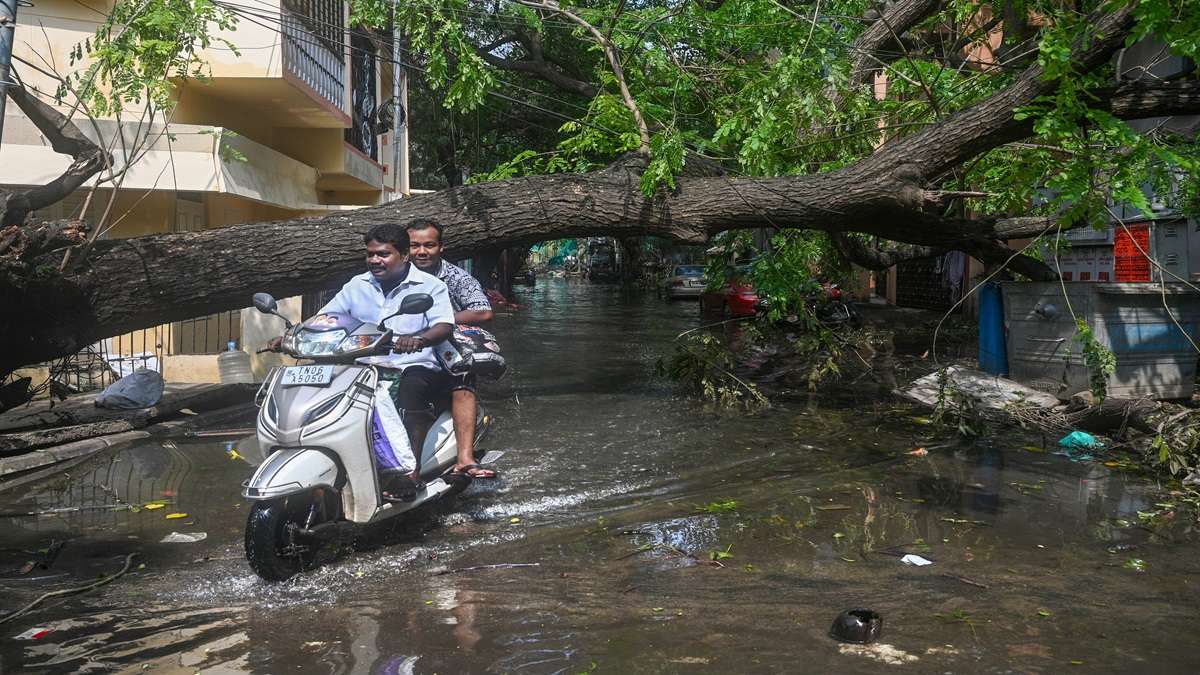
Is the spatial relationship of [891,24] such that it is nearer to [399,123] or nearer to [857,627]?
[857,627]

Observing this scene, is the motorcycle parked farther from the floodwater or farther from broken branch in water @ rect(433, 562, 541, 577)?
broken branch in water @ rect(433, 562, 541, 577)

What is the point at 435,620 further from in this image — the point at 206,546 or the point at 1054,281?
the point at 1054,281

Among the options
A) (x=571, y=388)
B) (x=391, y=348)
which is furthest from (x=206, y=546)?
(x=571, y=388)

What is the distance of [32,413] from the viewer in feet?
29.5

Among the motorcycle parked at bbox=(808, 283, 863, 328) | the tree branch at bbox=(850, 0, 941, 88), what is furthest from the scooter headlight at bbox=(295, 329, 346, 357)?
the motorcycle parked at bbox=(808, 283, 863, 328)

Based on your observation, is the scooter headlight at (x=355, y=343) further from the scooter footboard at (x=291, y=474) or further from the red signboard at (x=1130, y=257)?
the red signboard at (x=1130, y=257)

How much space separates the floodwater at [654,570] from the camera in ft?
13.0

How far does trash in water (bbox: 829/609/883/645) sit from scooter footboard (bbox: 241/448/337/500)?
250 centimetres

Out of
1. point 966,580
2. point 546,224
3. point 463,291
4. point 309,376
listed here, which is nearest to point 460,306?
point 463,291

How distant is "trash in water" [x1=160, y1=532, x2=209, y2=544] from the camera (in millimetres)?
5695

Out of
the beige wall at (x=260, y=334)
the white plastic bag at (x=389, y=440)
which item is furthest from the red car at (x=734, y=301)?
the white plastic bag at (x=389, y=440)

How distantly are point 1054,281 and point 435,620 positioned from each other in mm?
7532

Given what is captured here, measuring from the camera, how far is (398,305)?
5.77 metres

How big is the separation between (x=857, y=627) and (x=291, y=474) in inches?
105
